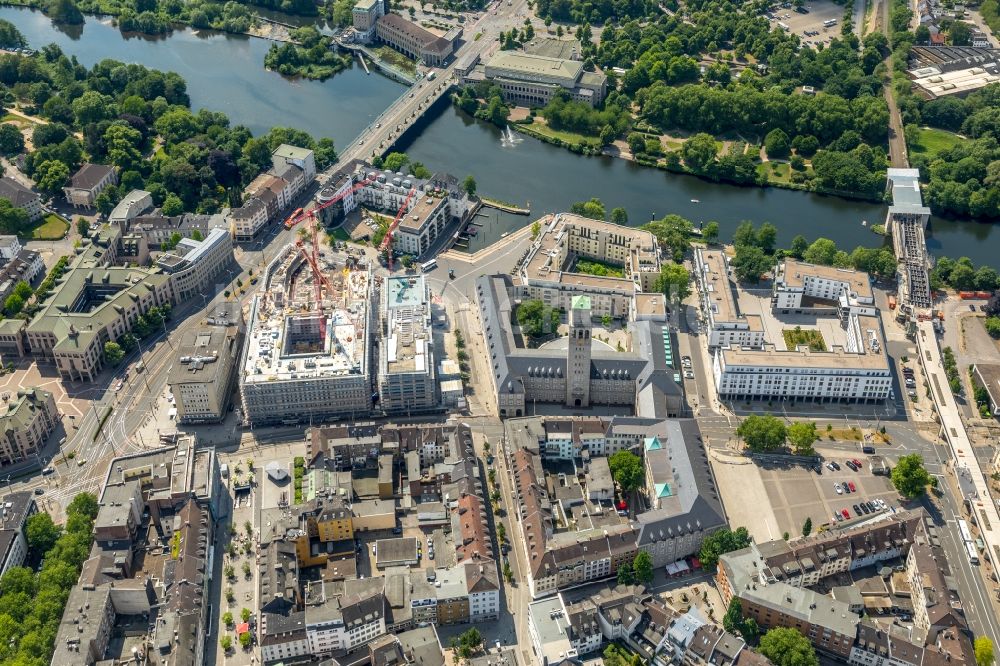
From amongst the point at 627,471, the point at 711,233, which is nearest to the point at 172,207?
the point at 711,233

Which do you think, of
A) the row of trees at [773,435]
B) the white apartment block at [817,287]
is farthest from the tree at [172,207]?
the row of trees at [773,435]

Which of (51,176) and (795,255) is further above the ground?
(795,255)

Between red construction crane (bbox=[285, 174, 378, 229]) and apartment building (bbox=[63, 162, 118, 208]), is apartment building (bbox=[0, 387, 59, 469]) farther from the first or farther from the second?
apartment building (bbox=[63, 162, 118, 208])

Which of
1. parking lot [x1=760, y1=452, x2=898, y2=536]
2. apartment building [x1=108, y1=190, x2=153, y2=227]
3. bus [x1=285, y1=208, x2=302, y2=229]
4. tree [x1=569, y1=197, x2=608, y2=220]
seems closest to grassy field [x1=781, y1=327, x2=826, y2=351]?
parking lot [x1=760, y1=452, x2=898, y2=536]

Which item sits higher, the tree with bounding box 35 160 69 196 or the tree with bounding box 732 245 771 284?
the tree with bounding box 732 245 771 284

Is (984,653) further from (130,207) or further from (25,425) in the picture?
(130,207)

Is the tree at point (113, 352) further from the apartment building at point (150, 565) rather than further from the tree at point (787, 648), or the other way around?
the tree at point (787, 648)
